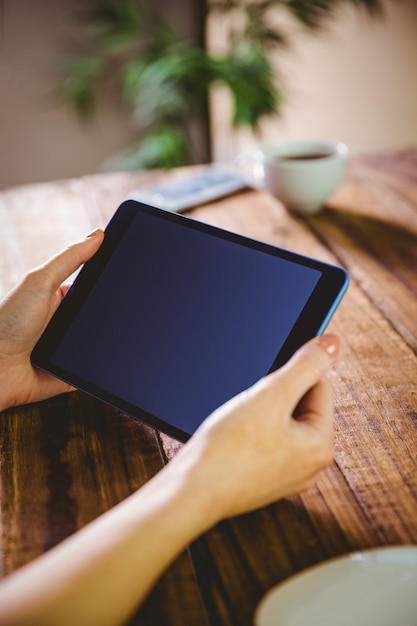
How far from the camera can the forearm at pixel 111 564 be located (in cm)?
37

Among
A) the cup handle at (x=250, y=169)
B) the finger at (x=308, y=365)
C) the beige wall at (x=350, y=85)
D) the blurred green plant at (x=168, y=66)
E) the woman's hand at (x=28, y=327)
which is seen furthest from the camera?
the beige wall at (x=350, y=85)

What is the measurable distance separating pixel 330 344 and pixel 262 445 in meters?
0.11

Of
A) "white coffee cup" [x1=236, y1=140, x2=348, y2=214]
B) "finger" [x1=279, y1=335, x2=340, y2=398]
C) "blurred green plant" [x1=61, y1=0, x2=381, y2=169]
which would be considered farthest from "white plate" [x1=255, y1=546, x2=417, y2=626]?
"blurred green plant" [x1=61, y1=0, x2=381, y2=169]

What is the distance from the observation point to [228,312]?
568mm

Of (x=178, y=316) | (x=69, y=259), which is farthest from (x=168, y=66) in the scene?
(x=178, y=316)

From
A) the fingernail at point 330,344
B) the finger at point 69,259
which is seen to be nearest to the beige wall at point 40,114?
the finger at point 69,259

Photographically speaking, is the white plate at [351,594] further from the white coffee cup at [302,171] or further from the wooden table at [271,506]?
the white coffee cup at [302,171]

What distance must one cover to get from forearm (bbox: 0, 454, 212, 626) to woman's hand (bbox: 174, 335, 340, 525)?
2cm

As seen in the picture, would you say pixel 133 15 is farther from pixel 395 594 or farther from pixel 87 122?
pixel 395 594

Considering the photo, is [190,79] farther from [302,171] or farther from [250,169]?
[302,171]

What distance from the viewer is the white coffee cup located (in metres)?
1.07

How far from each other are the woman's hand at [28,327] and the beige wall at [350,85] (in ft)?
7.34

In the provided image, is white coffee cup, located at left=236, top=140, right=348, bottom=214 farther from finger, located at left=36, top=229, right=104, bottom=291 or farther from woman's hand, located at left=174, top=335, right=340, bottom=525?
woman's hand, located at left=174, top=335, right=340, bottom=525

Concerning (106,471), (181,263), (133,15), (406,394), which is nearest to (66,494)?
(106,471)
